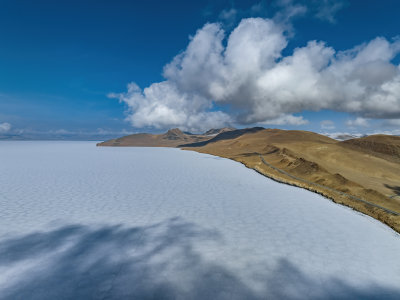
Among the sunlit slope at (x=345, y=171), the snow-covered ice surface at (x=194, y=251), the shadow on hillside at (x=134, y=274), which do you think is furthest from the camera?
the sunlit slope at (x=345, y=171)

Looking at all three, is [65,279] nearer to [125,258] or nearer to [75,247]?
[125,258]

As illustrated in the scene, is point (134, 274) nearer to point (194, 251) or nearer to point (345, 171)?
point (194, 251)

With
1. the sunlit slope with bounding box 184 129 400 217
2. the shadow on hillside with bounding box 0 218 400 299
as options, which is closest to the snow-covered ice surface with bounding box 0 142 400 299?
the shadow on hillside with bounding box 0 218 400 299

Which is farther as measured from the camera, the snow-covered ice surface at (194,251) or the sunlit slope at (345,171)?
the sunlit slope at (345,171)

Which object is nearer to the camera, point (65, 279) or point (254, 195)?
point (65, 279)

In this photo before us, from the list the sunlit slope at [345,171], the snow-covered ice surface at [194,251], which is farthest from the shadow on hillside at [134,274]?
the sunlit slope at [345,171]

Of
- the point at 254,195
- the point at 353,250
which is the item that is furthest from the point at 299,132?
the point at 353,250

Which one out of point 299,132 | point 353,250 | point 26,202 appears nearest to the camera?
point 353,250

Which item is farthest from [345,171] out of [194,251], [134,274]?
[134,274]

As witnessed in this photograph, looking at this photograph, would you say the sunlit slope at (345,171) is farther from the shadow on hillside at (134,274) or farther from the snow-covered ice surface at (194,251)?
the shadow on hillside at (134,274)
